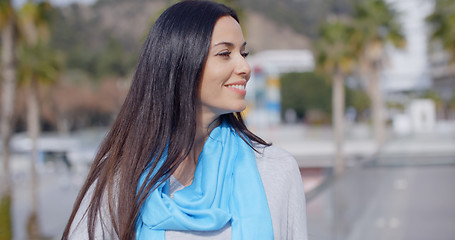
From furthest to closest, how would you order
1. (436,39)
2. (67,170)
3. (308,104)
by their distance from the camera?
1. (308,104)
2. (67,170)
3. (436,39)

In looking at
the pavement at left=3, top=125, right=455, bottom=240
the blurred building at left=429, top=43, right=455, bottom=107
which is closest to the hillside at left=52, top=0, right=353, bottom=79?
the blurred building at left=429, top=43, right=455, bottom=107

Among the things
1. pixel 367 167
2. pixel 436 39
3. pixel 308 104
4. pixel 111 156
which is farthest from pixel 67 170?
pixel 308 104

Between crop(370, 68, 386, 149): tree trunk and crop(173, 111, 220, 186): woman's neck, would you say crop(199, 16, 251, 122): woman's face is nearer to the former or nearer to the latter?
crop(173, 111, 220, 186): woman's neck

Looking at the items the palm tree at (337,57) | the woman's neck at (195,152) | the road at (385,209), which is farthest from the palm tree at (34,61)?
the woman's neck at (195,152)

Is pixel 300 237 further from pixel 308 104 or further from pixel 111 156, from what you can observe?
pixel 308 104

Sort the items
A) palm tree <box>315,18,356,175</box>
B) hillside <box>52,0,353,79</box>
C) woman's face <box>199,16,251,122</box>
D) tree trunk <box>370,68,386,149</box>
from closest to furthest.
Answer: woman's face <box>199,16,251,122</box>, palm tree <box>315,18,356,175</box>, tree trunk <box>370,68,386,149</box>, hillside <box>52,0,353,79</box>

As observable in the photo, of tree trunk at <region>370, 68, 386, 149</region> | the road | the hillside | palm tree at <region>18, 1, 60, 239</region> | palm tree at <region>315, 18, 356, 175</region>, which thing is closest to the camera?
the road

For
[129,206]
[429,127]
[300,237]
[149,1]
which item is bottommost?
[429,127]

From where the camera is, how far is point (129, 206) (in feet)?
3.91

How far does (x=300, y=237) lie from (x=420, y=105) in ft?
143

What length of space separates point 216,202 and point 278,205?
139 millimetres

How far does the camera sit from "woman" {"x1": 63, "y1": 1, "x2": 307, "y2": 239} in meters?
1.18

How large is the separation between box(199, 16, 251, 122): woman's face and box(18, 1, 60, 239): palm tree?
1545cm

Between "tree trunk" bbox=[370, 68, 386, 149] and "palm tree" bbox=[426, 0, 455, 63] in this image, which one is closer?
"palm tree" bbox=[426, 0, 455, 63]
